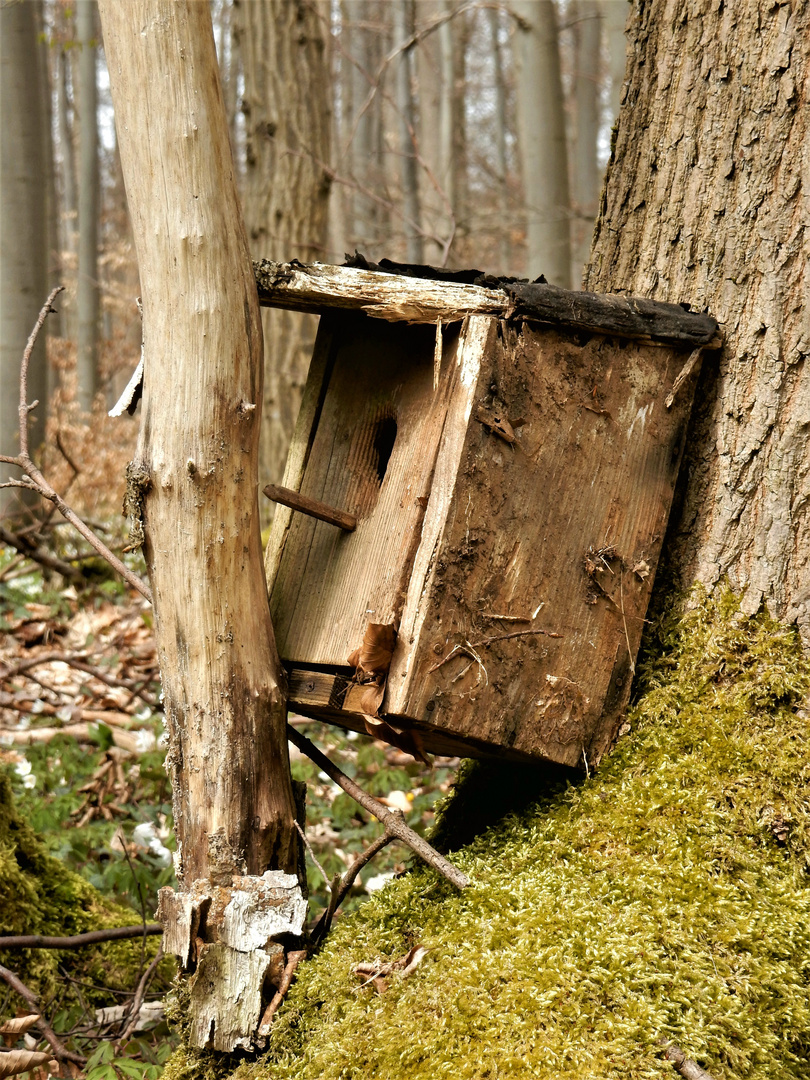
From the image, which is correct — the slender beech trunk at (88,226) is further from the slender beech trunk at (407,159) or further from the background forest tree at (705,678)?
the background forest tree at (705,678)

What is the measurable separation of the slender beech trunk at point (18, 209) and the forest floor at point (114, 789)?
261cm

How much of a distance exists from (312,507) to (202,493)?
27 cm

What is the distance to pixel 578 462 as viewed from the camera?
1.94 m

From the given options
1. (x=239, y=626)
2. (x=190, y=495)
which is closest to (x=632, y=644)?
(x=239, y=626)

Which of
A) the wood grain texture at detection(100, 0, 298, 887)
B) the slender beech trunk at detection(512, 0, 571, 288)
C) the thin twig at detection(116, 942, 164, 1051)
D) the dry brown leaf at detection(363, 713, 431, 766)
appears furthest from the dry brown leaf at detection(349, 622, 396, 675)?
the slender beech trunk at detection(512, 0, 571, 288)

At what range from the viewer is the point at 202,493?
1.85 meters

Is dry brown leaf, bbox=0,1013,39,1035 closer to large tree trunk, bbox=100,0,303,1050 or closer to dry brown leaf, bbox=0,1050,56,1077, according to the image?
dry brown leaf, bbox=0,1050,56,1077

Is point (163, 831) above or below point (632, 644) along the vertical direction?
below

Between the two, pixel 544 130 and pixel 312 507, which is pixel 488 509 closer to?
pixel 312 507

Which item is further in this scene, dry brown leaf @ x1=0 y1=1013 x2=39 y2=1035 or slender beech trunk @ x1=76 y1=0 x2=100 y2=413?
slender beech trunk @ x1=76 y1=0 x2=100 y2=413

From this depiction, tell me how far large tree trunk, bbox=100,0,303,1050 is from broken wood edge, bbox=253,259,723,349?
13 cm

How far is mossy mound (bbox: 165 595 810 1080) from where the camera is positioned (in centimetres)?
150

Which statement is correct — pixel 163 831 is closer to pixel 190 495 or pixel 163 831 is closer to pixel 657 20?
pixel 190 495

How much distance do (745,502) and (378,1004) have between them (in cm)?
130
